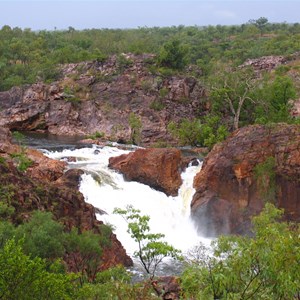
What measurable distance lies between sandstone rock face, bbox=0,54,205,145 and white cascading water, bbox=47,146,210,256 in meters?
19.3

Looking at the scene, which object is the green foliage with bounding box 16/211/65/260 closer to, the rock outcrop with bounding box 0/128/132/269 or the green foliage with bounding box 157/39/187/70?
the rock outcrop with bounding box 0/128/132/269

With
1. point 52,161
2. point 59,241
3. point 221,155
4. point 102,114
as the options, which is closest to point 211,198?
point 221,155

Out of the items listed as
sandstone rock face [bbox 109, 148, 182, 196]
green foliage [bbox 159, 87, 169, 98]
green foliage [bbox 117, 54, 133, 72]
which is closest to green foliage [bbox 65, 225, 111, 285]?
sandstone rock face [bbox 109, 148, 182, 196]

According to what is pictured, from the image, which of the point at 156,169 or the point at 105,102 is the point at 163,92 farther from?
the point at 156,169

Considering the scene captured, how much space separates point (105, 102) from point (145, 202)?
27463 mm

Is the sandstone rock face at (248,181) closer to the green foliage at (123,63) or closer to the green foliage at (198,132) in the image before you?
the green foliage at (198,132)

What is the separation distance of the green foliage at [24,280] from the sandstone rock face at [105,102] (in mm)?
38580

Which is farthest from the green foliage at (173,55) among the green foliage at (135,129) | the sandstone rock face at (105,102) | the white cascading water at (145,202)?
the white cascading water at (145,202)

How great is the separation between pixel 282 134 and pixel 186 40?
6842 centimetres

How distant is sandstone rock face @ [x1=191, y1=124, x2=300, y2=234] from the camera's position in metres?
26.9

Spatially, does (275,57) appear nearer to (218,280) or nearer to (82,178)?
(82,178)

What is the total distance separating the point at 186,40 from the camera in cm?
9356

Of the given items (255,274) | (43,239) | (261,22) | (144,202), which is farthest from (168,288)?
(261,22)

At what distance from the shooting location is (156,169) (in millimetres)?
30031
